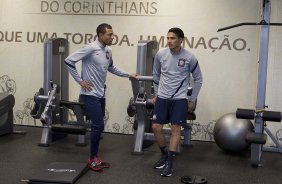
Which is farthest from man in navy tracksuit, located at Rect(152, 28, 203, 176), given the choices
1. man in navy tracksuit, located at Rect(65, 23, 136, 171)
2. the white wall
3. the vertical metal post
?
the white wall

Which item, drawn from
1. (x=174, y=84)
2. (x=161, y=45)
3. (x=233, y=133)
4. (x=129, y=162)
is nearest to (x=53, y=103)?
(x=129, y=162)

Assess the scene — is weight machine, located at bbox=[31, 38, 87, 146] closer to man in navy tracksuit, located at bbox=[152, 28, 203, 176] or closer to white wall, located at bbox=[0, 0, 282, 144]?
white wall, located at bbox=[0, 0, 282, 144]

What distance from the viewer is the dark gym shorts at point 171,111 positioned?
4.16 meters

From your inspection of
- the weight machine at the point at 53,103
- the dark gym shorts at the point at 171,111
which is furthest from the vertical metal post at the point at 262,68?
the weight machine at the point at 53,103

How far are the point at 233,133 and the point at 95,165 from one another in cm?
178

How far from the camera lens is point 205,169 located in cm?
450

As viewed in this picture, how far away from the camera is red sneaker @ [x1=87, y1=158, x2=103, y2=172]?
4254mm

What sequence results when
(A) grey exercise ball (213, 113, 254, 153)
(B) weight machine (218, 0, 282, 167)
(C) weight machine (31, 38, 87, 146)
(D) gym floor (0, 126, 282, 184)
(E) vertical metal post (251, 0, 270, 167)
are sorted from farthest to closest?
(C) weight machine (31, 38, 87, 146) < (A) grey exercise ball (213, 113, 254, 153) < (E) vertical metal post (251, 0, 270, 167) < (B) weight machine (218, 0, 282, 167) < (D) gym floor (0, 126, 282, 184)

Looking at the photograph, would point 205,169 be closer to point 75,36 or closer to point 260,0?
point 260,0

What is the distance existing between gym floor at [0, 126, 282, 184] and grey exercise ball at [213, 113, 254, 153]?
4.9 inches

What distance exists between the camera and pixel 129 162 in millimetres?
4668

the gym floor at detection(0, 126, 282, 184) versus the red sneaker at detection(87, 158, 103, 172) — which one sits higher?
the red sneaker at detection(87, 158, 103, 172)

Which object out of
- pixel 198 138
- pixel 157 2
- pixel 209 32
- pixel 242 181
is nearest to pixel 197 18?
pixel 209 32

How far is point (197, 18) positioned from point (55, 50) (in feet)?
6.65
